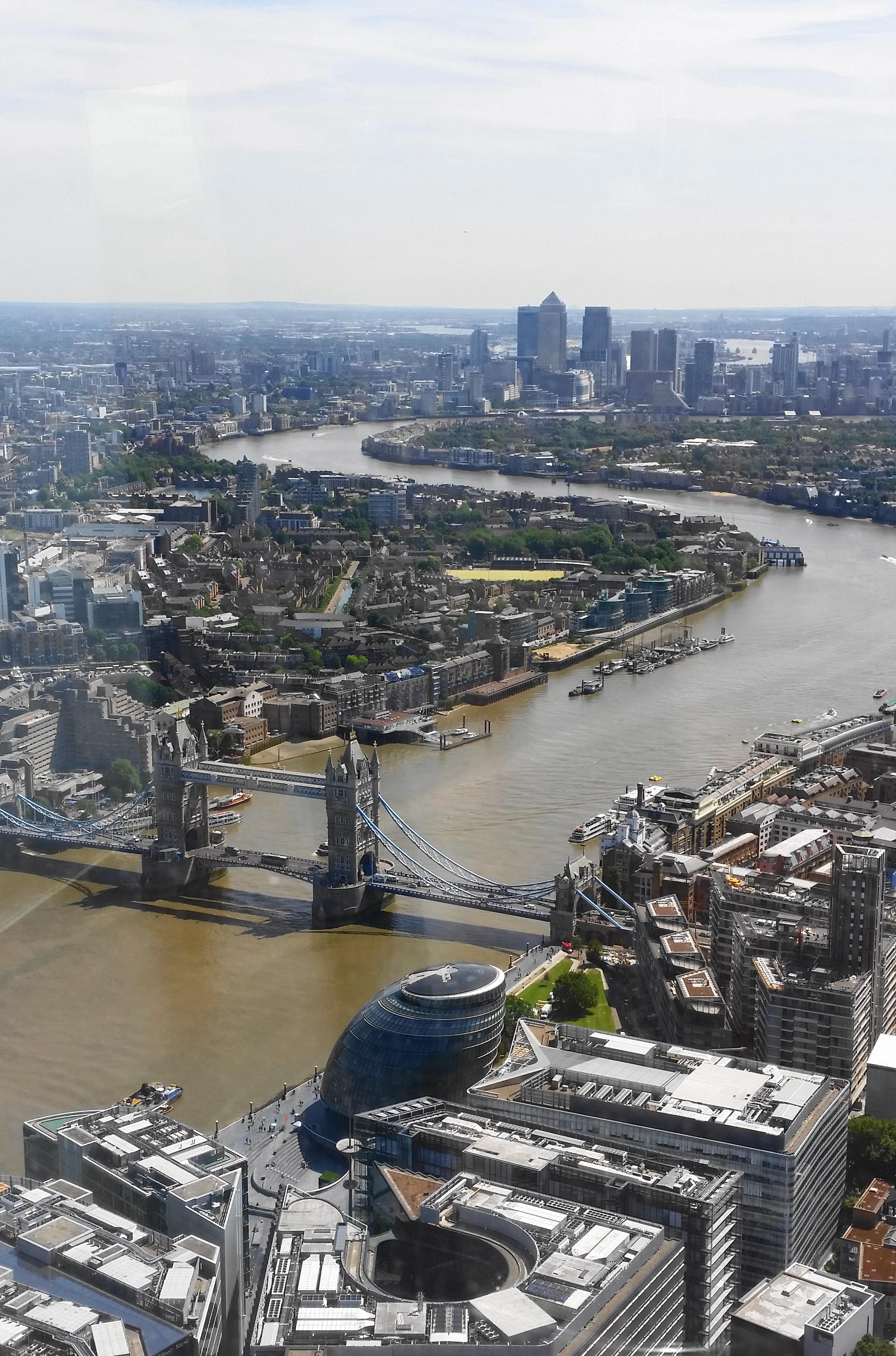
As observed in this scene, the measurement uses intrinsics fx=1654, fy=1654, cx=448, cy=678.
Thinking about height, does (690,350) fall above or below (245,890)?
above

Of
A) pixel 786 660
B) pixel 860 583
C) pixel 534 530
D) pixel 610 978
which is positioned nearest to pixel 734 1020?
pixel 610 978

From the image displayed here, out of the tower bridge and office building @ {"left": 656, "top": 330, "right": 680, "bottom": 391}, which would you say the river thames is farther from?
office building @ {"left": 656, "top": 330, "right": 680, "bottom": 391}

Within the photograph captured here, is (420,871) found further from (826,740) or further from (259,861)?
(826,740)

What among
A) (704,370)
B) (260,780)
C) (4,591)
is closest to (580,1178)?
(260,780)

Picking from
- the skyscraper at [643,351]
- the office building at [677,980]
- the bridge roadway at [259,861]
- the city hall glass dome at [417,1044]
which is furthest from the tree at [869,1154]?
the skyscraper at [643,351]

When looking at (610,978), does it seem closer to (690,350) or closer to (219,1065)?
(219,1065)

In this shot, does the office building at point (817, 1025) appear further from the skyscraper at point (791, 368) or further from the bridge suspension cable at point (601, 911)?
the skyscraper at point (791, 368)
